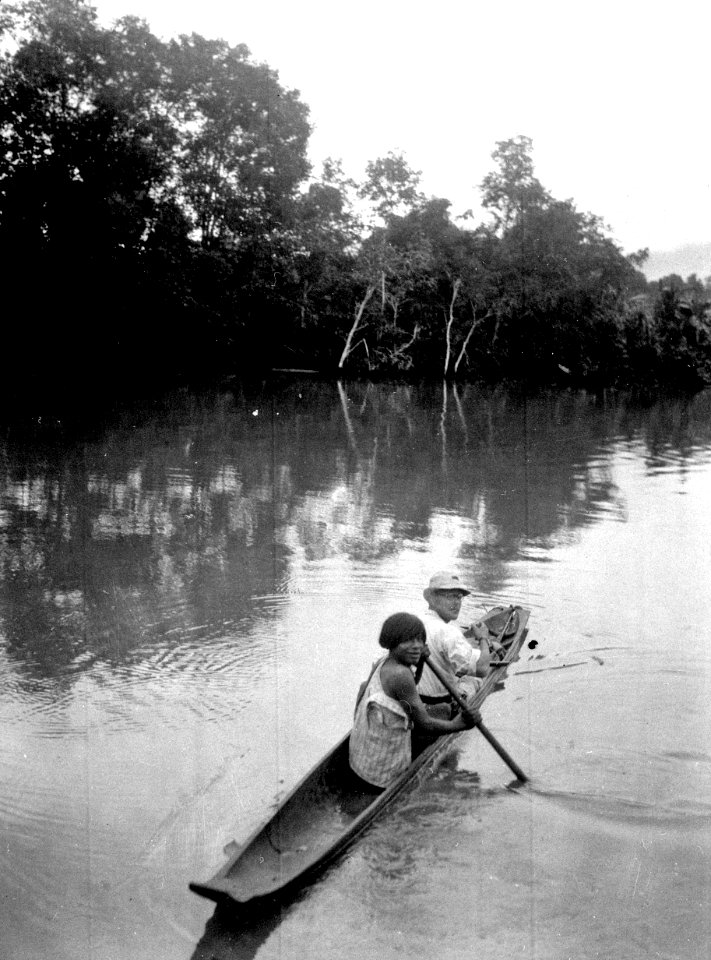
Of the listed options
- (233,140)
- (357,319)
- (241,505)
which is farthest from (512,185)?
(241,505)

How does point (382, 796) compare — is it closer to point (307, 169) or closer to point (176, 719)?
point (176, 719)

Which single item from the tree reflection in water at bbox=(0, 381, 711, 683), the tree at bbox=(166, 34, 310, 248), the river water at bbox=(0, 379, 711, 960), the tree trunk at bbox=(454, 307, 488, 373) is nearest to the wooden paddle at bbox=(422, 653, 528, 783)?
the river water at bbox=(0, 379, 711, 960)

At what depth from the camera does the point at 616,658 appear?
7418 millimetres

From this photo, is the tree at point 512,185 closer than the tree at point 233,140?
No

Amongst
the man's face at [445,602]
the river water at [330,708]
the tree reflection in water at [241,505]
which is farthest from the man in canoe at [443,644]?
the tree reflection in water at [241,505]

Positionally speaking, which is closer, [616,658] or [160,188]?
[616,658]

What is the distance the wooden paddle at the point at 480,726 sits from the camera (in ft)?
17.0

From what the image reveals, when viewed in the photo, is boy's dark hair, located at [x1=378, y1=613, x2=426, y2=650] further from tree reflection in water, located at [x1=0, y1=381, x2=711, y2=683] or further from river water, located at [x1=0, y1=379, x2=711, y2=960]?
tree reflection in water, located at [x1=0, y1=381, x2=711, y2=683]

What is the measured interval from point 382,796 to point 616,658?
342 centimetres

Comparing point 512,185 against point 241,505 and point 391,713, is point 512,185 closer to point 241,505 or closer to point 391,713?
point 241,505

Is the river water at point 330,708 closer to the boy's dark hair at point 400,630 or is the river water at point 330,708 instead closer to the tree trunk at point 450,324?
the boy's dark hair at point 400,630

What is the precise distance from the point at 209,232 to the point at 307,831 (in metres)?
23.4

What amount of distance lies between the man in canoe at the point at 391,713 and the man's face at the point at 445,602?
84 centimetres

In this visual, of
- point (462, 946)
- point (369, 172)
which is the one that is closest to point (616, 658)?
point (462, 946)
